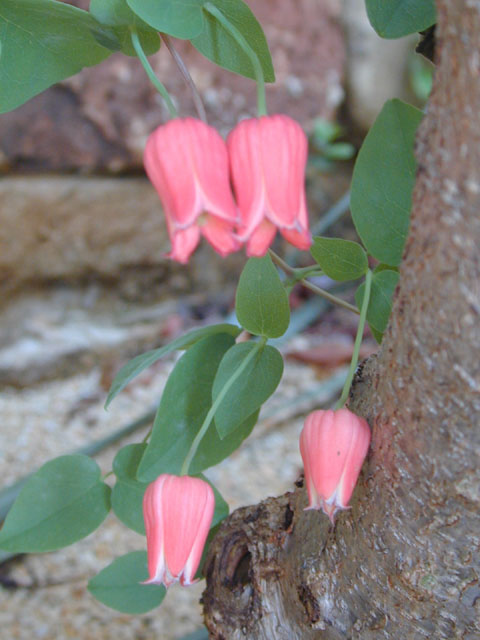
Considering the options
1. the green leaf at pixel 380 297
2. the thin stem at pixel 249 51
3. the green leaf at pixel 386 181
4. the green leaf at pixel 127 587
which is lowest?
the green leaf at pixel 127 587

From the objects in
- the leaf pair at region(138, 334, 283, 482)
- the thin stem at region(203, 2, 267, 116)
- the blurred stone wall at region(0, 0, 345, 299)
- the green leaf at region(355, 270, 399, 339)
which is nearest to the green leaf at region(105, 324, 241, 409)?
the leaf pair at region(138, 334, 283, 482)

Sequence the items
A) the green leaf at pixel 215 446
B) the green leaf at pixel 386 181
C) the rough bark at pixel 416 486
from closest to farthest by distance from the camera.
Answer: the rough bark at pixel 416 486 < the green leaf at pixel 386 181 < the green leaf at pixel 215 446

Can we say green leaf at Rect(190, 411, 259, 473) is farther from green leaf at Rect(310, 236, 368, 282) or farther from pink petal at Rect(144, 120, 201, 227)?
pink petal at Rect(144, 120, 201, 227)

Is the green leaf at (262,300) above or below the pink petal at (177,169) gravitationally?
below

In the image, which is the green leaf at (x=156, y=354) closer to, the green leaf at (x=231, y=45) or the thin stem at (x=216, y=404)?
the thin stem at (x=216, y=404)

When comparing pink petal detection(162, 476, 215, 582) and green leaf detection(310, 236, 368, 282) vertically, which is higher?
green leaf detection(310, 236, 368, 282)

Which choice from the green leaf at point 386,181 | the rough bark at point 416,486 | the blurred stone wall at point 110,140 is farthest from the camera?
the blurred stone wall at point 110,140

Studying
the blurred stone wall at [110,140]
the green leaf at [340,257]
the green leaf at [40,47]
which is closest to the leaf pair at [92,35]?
the green leaf at [40,47]
